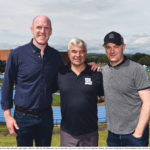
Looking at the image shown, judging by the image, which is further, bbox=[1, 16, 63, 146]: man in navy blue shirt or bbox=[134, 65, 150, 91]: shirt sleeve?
bbox=[1, 16, 63, 146]: man in navy blue shirt

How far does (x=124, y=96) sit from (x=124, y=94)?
0.11 ft

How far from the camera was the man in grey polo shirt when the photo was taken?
3.02 m

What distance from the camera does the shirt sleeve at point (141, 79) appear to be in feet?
9.82

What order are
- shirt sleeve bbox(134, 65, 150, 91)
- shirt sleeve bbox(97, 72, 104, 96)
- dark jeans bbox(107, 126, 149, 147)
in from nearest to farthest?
1. shirt sleeve bbox(134, 65, 150, 91)
2. dark jeans bbox(107, 126, 149, 147)
3. shirt sleeve bbox(97, 72, 104, 96)

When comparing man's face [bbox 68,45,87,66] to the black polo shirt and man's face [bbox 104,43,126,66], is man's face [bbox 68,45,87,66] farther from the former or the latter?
man's face [bbox 104,43,126,66]

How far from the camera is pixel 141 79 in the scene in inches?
118

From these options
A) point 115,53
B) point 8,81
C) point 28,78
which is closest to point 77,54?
point 115,53

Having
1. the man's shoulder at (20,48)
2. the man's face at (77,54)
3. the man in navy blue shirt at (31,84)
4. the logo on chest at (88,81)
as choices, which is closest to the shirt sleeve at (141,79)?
the logo on chest at (88,81)

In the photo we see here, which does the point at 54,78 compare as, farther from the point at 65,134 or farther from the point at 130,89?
the point at 130,89

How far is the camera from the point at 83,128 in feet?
10.5

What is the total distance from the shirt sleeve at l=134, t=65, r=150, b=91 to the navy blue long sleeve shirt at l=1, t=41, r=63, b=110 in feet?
4.72

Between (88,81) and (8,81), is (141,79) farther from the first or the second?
(8,81)

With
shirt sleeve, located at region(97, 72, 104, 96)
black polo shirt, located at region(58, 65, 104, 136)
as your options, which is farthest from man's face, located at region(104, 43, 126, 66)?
black polo shirt, located at region(58, 65, 104, 136)

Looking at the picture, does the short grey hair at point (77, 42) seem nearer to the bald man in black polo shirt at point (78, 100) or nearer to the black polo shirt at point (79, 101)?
the bald man in black polo shirt at point (78, 100)
